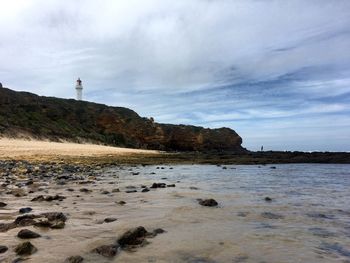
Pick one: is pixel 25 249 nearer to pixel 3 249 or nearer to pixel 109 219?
pixel 3 249

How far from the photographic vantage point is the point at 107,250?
457 centimetres

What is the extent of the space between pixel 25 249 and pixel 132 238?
4.59 feet

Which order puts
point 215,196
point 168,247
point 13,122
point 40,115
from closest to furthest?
point 168,247
point 215,196
point 13,122
point 40,115

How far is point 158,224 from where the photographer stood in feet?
21.0

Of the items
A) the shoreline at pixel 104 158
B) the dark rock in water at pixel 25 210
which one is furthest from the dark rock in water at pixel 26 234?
the shoreline at pixel 104 158

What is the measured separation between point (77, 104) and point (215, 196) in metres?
67.5

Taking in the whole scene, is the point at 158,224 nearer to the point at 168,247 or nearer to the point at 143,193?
the point at 168,247

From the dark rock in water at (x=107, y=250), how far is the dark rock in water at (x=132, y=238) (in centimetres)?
30

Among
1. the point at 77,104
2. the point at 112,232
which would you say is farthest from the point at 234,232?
the point at 77,104

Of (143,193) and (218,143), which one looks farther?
(218,143)

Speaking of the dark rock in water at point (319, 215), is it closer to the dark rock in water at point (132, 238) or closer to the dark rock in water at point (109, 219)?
the dark rock in water at point (132, 238)

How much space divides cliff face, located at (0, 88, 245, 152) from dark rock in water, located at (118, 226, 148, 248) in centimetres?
3926

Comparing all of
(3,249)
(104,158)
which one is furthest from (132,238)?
(104,158)

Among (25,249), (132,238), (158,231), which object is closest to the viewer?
(25,249)
